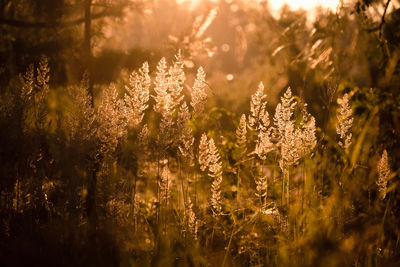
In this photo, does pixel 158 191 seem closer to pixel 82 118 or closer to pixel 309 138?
pixel 82 118

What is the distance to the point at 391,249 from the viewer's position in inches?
98.3

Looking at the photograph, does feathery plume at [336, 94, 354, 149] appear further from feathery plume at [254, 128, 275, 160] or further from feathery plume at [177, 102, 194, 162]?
feathery plume at [177, 102, 194, 162]

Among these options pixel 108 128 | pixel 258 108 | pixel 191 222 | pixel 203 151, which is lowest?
→ pixel 191 222

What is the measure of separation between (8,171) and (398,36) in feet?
9.36

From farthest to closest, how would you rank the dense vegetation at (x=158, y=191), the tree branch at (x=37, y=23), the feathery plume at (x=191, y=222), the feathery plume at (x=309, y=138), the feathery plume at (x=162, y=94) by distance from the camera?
the tree branch at (x=37, y=23)
the feathery plume at (x=309, y=138)
the feathery plume at (x=162, y=94)
the feathery plume at (x=191, y=222)
the dense vegetation at (x=158, y=191)

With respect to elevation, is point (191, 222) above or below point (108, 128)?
below

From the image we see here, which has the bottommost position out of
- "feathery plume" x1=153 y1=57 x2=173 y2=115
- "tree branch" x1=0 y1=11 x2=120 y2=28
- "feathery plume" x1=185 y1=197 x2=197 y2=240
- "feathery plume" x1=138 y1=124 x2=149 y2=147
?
"feathery plume" x1=185 y1=197 x2=197 y2=240

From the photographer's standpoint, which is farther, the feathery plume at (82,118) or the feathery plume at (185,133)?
the feathery plume at (185,133)

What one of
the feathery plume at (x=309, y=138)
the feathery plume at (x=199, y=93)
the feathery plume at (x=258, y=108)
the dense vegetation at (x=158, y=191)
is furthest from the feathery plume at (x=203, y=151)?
the feathery plume at (x=309, y=138)

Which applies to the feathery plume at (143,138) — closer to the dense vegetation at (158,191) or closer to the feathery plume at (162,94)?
the dense vegetation at (158,191)

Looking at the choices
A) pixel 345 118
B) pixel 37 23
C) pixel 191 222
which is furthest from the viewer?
pixel 37 23

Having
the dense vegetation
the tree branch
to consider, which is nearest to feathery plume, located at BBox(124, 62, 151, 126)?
the dense vegetation

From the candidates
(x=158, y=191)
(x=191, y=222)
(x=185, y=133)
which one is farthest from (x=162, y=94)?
(x=191, y=222)

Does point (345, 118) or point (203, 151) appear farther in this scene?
point (345, 118)
